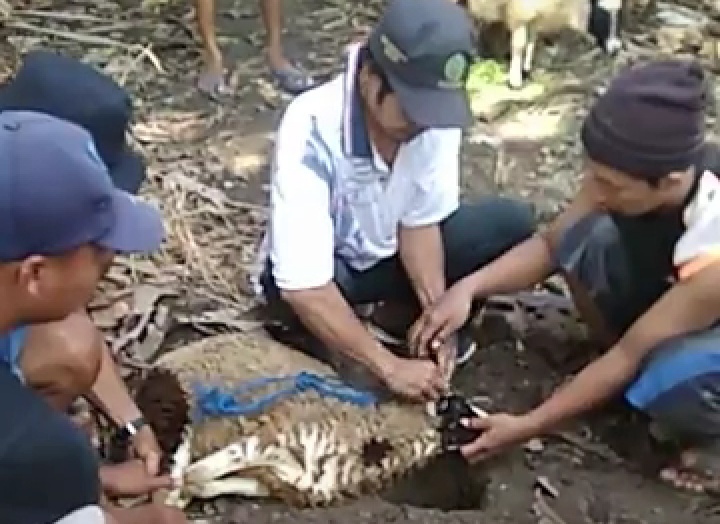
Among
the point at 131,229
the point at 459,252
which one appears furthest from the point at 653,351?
the point at 131,229

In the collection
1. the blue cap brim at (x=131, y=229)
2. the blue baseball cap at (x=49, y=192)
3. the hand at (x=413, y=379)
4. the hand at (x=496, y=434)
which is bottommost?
the hand at (x=496, y=434)

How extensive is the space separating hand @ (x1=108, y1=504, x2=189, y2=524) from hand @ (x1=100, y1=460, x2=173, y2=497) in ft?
0.41

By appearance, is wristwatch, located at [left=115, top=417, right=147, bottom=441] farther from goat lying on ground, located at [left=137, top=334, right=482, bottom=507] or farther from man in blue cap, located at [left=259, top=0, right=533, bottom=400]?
man in blue cap, located at [left=259, top=0, right=533, bottom=400]

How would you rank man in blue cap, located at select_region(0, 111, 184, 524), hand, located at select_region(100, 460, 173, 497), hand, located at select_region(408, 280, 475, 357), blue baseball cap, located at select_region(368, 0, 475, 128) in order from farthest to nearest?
hand, located at select_region(408, 280, 475, 357), blue baseball cap, located at select_region(368, 0, 475, 128), hand, located at select_region(100, 460, 173, 497), man in blue cap, located at select_region(0, 111, 184, 524)

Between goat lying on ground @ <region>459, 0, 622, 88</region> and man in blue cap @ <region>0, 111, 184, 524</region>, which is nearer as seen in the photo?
man in blue cap @ <region>0, 111, 184, 524</region>

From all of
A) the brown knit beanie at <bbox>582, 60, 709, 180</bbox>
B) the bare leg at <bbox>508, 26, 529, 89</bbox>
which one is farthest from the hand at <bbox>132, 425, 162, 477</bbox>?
the bare leg at <bbox>508, 26, 529, 89</bbox>

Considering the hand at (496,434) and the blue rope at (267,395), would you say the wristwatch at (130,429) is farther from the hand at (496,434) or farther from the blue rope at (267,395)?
the hand at (496,434)

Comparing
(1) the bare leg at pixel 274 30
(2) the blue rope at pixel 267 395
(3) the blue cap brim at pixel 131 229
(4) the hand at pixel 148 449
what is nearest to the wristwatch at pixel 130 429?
(4) the hand at pixel 148 449

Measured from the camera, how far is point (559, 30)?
4.66m

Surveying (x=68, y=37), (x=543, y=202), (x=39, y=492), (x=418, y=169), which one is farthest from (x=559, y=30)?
(x=39, y=492)

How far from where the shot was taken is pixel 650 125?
103 inches

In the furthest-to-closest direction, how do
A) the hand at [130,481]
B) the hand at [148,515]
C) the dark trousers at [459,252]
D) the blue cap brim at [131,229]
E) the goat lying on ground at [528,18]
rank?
the goat lying on ground at [528,18], the dark trousers at [459,252], the hand at [130,481], the hand at [148,515], the blue cap brim at [131,229]

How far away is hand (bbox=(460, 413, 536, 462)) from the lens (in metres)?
2.74

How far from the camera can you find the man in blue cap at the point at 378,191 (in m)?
2.70
